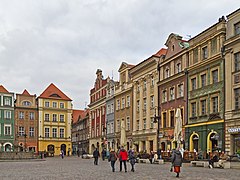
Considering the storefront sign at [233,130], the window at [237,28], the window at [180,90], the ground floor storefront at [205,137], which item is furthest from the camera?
the window at [180,90]

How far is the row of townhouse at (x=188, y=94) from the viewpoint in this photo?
115ft

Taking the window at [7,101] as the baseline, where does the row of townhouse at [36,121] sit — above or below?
below

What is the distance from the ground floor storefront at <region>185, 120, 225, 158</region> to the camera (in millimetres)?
35719

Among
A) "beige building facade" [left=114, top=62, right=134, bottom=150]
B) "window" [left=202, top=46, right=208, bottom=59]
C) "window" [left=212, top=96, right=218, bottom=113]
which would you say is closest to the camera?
"window" [left=212, top=96, right=218, bottom=113]

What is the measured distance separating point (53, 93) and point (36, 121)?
23.9 ft

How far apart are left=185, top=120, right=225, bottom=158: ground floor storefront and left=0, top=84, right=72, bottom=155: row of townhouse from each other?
143 ft

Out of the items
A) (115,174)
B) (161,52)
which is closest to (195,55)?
(161,52)

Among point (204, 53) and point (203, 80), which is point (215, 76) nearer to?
point (203, 80)

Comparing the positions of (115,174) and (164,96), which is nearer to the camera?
(115,174)

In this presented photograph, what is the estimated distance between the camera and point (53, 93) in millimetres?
85688

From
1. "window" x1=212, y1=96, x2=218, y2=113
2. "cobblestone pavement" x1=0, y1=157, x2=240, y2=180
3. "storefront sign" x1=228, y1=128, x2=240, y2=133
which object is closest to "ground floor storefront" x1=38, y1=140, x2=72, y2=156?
"window" x1=212, y1=96, x2=218, y2=113

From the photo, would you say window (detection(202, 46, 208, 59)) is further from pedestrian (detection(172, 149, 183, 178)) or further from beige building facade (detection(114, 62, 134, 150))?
pedestrian (detection(172, 149, 183, 178))

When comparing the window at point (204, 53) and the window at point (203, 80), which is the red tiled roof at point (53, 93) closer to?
the window at point (203, 80)

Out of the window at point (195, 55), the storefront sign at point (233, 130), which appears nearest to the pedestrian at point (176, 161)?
the storefront sign at point (233, 130)
